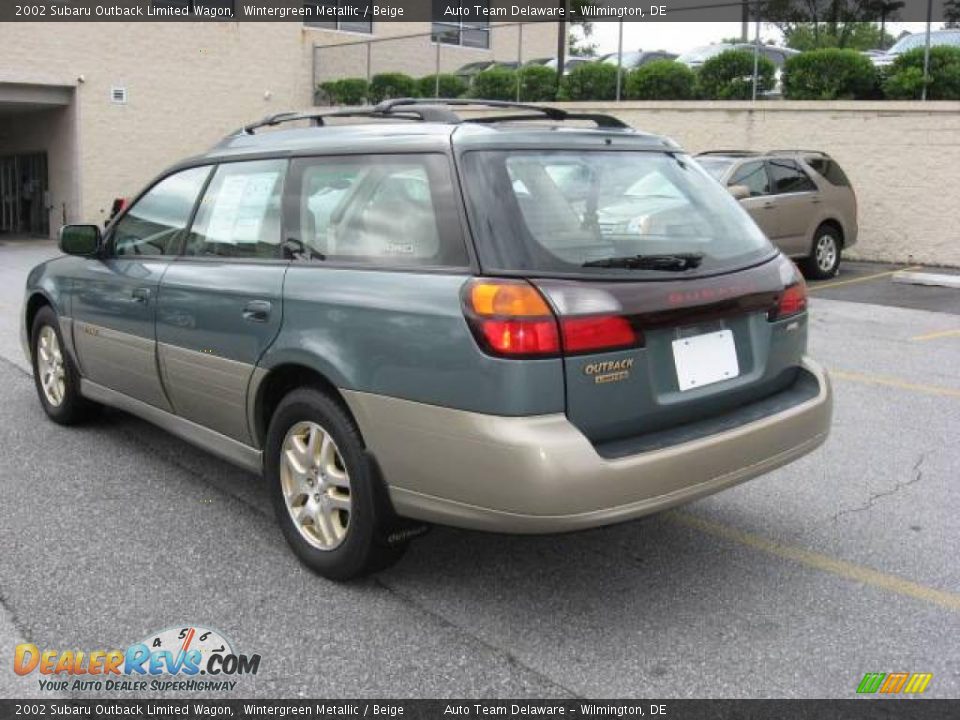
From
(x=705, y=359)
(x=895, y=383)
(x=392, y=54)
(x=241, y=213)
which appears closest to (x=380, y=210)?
(x=241, y=213)

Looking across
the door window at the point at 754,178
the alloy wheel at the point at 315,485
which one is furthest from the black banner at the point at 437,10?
the alloy wheel at the point at 315,485

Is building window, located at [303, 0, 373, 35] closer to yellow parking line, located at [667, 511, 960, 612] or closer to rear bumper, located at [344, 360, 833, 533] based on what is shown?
yellow parking line, located at [667, 511, 960, 612]

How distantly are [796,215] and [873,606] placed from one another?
993cm

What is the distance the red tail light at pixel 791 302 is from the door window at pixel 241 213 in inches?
77.7

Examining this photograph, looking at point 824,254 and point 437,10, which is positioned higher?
point 437,10

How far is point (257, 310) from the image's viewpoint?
12.4 ft

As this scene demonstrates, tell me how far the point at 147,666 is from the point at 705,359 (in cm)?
210

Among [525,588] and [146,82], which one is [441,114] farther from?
[146,82]

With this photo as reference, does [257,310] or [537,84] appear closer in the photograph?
[257,310]

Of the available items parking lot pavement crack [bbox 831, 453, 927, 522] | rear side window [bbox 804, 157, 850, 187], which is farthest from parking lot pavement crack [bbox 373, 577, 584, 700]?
rear side window [bbox 804, 157, 850, 187]

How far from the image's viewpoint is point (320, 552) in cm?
362

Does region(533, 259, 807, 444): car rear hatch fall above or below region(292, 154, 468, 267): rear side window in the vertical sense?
below

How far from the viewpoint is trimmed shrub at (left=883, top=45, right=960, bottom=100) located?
48.6 ft

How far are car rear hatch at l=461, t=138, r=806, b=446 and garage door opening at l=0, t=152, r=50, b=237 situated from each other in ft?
75.4
